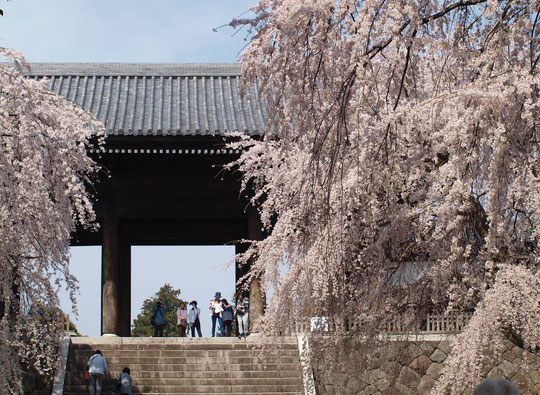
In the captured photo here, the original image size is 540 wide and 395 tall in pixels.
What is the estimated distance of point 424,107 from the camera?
592cm

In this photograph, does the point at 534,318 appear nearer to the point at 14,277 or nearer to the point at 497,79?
the point at 497,79

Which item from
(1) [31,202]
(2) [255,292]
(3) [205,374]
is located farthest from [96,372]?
(1) [31,202]

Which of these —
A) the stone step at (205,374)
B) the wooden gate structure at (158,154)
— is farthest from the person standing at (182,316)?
the stone step at (205,374)

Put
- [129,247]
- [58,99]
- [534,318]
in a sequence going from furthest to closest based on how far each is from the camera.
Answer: [129,247] → [58,99] → [534,318]

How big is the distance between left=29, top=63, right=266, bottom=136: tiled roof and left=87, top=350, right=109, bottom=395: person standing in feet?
13.3

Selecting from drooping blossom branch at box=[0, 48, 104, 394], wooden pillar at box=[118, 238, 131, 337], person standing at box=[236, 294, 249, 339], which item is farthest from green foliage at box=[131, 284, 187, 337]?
drooping blossom branch at box=[0, 48, 104, 394]

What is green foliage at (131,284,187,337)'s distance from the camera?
158ft

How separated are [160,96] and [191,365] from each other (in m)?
6.46

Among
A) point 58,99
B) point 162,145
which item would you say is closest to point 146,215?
point 162,145

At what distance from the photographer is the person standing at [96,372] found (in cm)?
1404

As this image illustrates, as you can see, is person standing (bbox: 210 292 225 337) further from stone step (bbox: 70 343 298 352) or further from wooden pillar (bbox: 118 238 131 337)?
wooden pillar (bbox: 118 238 131 337)

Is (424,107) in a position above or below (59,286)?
above

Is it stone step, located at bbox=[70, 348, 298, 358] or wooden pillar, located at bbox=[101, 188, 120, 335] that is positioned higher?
wooden pillar, located at bbox=[101, 188, 120, 335]

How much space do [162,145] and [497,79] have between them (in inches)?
433
